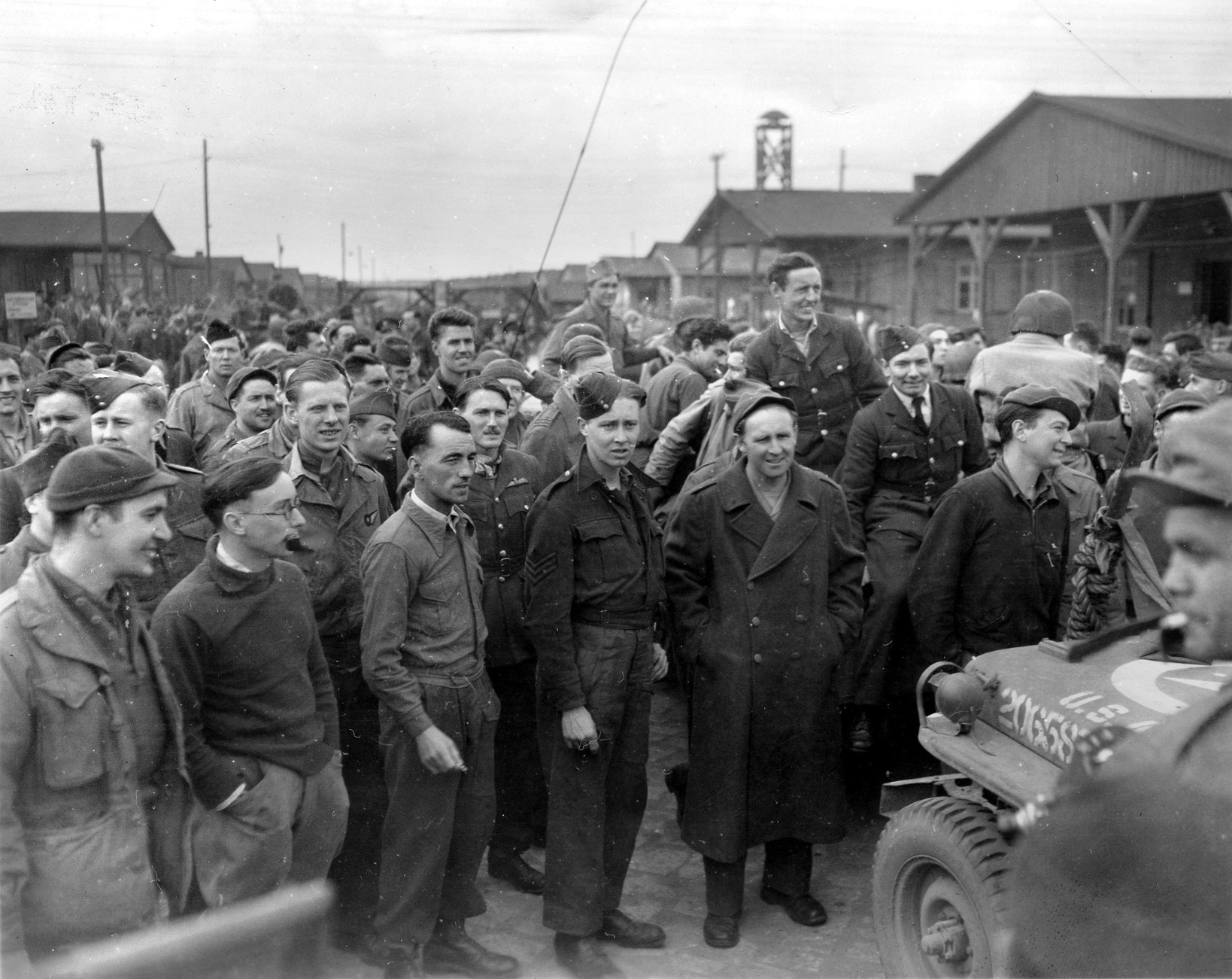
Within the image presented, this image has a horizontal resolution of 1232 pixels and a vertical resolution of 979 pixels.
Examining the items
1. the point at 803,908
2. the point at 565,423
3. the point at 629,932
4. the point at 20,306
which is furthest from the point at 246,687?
the point at 20,306

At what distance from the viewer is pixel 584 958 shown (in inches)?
163

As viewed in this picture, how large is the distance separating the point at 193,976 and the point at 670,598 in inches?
107

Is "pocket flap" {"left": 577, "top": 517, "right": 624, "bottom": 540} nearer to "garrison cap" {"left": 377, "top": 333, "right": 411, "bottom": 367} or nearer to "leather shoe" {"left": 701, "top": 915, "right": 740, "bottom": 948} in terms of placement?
"leather shoe" {"left": 701, "top": 915, "right": 740, "bottom": 948}

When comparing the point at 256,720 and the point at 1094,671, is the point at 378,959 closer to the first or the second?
the point at 256,720

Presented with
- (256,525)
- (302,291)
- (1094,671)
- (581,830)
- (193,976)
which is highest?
(302,291)

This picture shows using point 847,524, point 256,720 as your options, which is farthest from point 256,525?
point 847,524

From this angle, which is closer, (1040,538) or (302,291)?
(1040,538)

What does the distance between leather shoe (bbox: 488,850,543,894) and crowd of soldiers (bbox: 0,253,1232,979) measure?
0.01 m

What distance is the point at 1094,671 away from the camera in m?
3.44

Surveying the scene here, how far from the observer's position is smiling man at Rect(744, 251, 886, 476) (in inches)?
235

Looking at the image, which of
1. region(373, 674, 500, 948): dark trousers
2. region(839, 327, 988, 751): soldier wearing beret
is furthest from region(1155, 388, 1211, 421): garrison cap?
region(373, 674, 500, 948): dark trousers

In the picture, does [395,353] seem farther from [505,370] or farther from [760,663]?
[760,663]

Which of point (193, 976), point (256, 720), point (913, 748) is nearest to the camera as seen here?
point (193, 976)

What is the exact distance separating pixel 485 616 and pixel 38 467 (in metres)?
1.78
